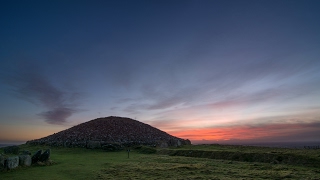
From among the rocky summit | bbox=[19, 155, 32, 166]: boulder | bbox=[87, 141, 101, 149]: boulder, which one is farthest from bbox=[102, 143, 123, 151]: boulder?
bbox=[19, 155, 32, 166]: boulder

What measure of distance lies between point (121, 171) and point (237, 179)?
1150 cm

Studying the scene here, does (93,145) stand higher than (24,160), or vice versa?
(93,145)

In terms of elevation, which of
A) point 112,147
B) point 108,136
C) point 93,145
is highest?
point 108,136

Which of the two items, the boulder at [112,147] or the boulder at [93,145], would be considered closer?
the boulder at [112,147]

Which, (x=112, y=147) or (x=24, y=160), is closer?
(x=24, y=160)

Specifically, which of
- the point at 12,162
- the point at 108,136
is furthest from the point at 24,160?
the point at 108,136

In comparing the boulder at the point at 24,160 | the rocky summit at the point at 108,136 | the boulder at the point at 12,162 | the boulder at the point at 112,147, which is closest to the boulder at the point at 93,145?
the rocky summit at the point at 108,136

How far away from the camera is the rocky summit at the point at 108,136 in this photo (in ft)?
171

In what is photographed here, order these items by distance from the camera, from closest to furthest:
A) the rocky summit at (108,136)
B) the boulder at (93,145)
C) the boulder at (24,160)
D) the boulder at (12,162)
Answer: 1. the boulder at (12,162)
2. the boulder at (24,160)
3. the boulder at (93,145)
4. the rocky summit at (108,136)

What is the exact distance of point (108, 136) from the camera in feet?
189

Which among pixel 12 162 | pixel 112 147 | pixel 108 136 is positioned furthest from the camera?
pixel 108 136

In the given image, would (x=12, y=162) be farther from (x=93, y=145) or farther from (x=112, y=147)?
(x=93, y=145)

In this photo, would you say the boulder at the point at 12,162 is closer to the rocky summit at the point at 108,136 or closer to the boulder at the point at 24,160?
the boulder at the point at 24,160

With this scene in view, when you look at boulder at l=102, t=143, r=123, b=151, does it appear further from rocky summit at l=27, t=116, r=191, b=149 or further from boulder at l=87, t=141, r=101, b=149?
boulder at l=87, t=141, r=101, b=149
